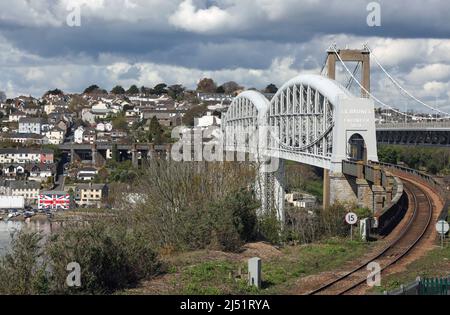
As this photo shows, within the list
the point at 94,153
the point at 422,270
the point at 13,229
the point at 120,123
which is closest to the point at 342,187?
the point at 422,270

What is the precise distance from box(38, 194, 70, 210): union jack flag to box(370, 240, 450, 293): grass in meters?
53.1

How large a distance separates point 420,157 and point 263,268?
44.0 meters

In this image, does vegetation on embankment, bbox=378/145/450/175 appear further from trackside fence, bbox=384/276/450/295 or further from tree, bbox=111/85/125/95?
tree, bbox=111/85/125/95

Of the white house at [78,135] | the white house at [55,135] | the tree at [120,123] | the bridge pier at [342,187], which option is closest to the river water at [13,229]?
the bridge pier at [342,187]

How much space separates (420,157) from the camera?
56.4 m

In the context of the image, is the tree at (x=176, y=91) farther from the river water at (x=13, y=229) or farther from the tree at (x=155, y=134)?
the river water at (x=13, y=229)

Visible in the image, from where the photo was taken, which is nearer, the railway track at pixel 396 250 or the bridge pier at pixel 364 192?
the railway track at pixel 396 250

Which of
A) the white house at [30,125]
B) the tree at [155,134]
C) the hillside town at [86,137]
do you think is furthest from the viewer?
the white house at [30,125]

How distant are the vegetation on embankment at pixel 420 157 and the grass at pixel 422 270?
3816cm

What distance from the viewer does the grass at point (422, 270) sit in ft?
41.8

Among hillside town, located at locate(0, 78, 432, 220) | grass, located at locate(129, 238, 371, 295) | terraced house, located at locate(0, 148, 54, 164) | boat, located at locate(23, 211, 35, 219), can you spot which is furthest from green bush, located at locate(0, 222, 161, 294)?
terraced house, located at locate(0, 148, 54, 164)

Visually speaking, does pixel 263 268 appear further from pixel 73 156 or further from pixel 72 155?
pixel 72 155

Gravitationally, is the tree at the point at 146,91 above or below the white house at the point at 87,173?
above

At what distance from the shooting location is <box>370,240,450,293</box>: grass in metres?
12.7
